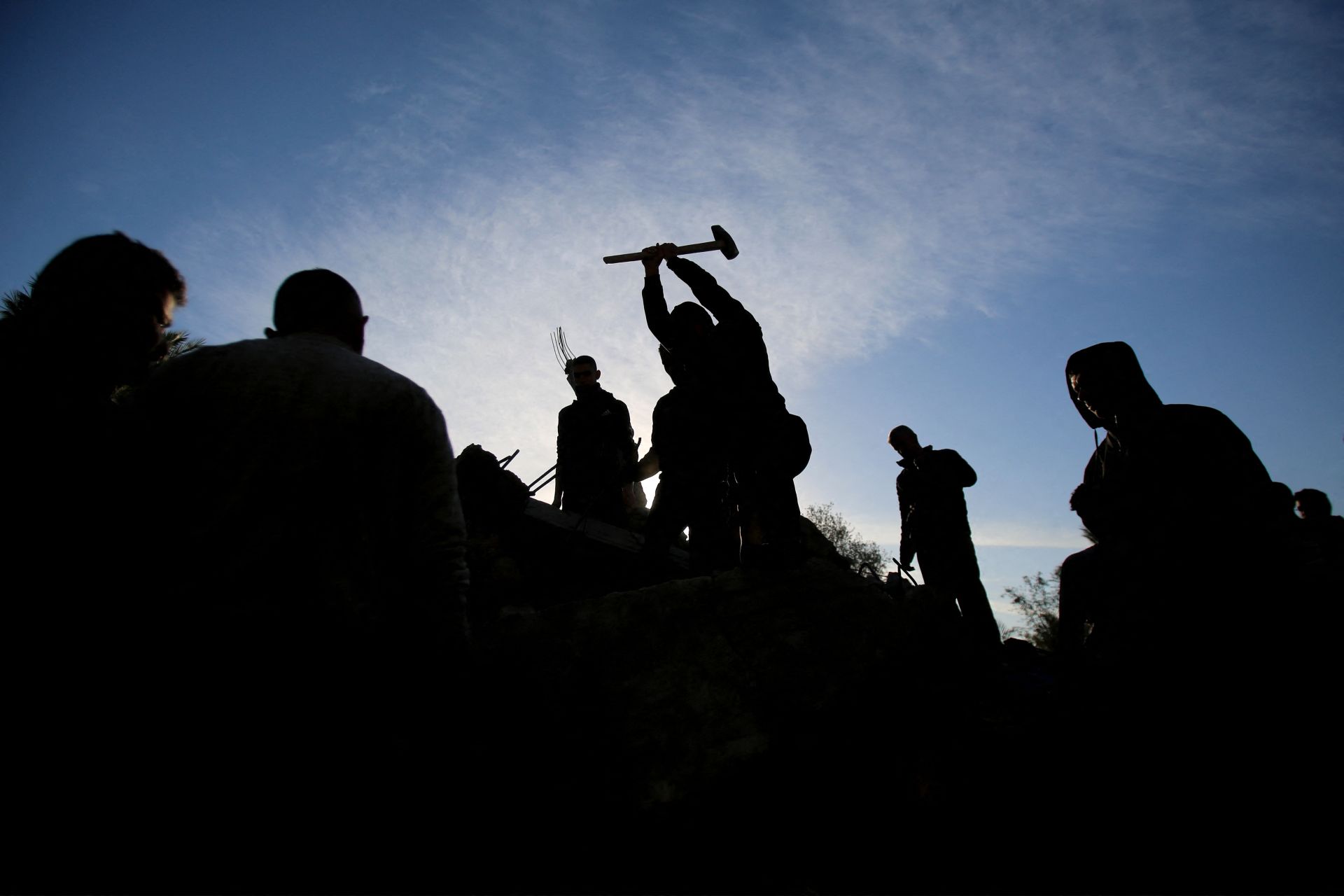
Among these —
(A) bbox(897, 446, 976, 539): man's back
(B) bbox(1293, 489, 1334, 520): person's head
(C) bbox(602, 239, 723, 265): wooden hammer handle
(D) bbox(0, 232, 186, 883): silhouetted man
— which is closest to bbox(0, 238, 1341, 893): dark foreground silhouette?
(D) bbox(0, 232, 186, 883): silhouetted man

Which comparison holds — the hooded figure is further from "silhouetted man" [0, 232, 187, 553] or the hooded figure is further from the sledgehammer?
"silhouetted man" [0, 232, 187, 553]

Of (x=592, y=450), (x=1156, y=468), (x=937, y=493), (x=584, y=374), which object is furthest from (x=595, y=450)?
(x=1156, y=468)

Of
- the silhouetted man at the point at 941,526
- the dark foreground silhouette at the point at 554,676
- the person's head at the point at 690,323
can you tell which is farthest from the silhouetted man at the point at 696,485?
the silhouetted man at the point at 941,526

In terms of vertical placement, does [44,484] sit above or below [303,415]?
below

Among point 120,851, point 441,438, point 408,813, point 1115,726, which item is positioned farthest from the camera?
point 1115,726

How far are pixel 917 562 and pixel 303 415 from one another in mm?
6016

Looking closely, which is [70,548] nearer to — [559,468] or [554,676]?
[554,676]

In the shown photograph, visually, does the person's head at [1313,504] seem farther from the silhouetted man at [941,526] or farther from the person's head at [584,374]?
the person's head at [584,374]

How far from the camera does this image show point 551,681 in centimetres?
225

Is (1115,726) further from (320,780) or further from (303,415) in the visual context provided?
(303,415)

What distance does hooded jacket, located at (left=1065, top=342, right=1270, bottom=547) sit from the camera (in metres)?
2.51

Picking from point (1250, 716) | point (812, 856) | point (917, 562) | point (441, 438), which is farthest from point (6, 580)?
point (917, 562)

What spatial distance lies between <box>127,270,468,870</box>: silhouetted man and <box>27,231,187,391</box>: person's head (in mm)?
191

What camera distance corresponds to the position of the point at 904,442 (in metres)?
6.73
